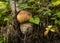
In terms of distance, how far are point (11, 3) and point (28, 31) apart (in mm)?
984

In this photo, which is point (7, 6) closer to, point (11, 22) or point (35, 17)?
point (11, 22)

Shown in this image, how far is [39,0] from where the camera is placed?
181 inches

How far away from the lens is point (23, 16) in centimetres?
407

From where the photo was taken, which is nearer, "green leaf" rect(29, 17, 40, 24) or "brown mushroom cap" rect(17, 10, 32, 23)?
"green leaf" rect(29, 17, 40, 24)

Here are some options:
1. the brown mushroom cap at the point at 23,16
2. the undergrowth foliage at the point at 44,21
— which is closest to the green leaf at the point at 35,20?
the undergrowth foliage at the point at 44,21

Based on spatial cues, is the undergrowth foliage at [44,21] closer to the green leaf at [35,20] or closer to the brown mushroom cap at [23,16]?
the green leaf at [35,20]

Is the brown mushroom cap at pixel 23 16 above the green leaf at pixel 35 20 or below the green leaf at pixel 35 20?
above

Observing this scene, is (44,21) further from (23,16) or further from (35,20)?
(23,16)

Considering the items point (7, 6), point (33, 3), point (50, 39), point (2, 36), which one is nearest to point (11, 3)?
point (7, 6)

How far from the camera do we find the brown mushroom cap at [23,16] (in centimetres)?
408

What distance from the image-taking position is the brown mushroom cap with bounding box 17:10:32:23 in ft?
13.4

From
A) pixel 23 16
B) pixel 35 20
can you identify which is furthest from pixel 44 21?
pixel 23 16

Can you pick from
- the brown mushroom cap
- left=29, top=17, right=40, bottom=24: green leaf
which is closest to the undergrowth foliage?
left=29, top=17, right=40, bottom=24: green leaf

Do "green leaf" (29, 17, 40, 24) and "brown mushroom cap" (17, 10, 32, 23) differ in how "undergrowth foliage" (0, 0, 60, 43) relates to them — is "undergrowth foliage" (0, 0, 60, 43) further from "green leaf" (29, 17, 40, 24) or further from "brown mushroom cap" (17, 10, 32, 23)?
"brown mushroom cap" (17, 10, 32, 23)
